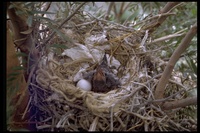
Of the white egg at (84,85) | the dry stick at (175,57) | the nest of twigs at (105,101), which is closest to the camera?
the dry stick at (175,57)

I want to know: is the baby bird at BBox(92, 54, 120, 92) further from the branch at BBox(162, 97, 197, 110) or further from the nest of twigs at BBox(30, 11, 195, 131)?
the branch at BBox(162, 97, 197, 110)

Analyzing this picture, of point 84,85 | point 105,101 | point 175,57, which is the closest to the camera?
point 175,57

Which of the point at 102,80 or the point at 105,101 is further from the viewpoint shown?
the point at 102,80

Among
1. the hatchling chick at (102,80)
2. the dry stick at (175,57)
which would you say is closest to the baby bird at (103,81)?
the hatchling chick at (102,80)

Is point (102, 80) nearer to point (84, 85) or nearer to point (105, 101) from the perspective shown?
point (84, 85)

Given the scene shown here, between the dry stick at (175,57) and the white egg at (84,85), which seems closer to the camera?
the dry stick at (175,57)

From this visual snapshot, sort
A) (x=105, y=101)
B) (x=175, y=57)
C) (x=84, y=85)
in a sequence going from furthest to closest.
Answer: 1. (x=84, y=85)
2. (x=105, y=101)
3. (x=175, y=57)

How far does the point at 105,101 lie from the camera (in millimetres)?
993

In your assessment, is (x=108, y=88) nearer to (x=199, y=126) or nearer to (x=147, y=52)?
(x=147, y=52)

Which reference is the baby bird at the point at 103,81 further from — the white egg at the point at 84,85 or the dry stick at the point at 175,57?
the dry stick at the point at 175,57

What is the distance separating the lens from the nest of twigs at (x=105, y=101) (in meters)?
0.86

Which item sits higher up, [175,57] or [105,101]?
[175,57]

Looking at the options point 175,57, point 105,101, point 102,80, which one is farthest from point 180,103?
point 102,80

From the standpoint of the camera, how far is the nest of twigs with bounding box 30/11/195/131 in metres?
0.86
